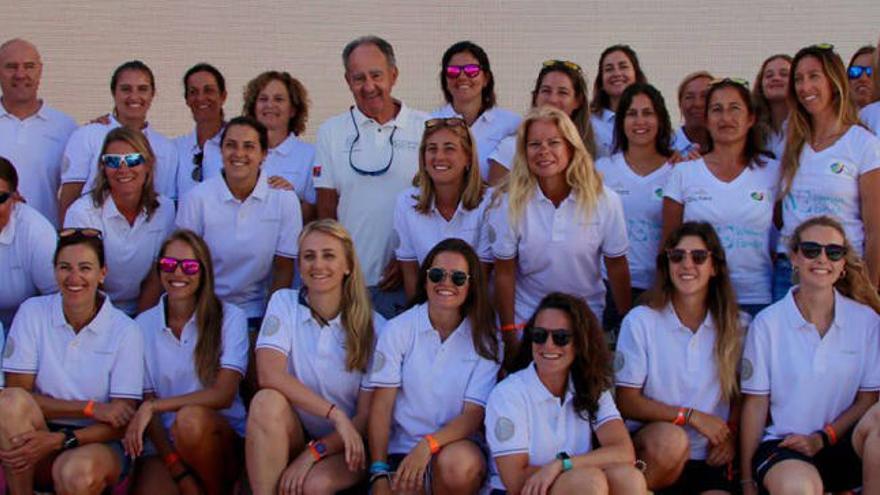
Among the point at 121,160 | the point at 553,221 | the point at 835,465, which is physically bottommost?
the point at 835,465

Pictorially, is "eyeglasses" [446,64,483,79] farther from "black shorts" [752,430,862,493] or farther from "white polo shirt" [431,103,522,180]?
"black shorts" [752,430,862,493]

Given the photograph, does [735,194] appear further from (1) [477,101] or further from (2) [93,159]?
(2) [93,159]

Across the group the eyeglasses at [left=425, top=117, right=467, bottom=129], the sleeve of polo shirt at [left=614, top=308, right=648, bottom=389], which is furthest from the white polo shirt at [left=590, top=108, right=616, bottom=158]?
the sleeve of polo shirt at [left=614, top=308, right=648, bottom=389]

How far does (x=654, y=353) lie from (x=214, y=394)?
6.17 feet

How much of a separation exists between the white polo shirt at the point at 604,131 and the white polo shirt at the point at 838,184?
100cm

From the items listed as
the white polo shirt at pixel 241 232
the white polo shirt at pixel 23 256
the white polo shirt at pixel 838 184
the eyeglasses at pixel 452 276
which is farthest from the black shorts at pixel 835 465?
the white polo shirt at pixel 23 256

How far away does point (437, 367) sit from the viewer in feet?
15.0

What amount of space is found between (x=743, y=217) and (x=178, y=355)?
257 cm

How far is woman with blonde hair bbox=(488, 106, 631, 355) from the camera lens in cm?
482

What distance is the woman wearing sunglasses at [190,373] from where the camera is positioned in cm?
466

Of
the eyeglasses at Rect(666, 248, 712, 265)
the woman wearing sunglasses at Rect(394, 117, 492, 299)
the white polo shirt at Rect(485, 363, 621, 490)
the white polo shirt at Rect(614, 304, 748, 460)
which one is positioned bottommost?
the white polo shirt at Rect(485, 363, 621, 490)

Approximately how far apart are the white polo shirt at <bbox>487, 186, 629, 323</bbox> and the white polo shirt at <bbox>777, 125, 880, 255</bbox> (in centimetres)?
79

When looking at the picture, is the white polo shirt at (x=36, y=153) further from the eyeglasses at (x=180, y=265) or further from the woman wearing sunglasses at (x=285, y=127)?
the eyeglasses at (x=180, y=265)

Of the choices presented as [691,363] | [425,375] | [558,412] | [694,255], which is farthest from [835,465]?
[425,375]
